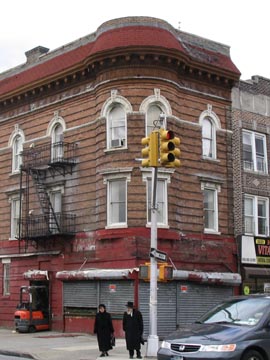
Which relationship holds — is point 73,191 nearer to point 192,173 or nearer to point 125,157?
point 125,157

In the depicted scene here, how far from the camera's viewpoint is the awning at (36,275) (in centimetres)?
2915

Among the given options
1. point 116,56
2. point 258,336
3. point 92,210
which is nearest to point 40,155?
point 92,210

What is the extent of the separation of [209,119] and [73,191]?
7133 millimetres

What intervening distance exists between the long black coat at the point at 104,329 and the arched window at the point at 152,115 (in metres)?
10.9

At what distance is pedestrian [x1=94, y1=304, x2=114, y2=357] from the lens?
17.9 m

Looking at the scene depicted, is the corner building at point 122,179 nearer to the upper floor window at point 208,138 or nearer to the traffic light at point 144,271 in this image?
the upper floor window at point 208,138

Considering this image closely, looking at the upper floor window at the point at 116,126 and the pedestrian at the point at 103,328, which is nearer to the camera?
the pedestrian at the point at 103,328

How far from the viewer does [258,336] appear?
1148 centimetres

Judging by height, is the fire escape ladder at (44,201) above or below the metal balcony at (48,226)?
above

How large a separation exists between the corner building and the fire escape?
0.07 metres

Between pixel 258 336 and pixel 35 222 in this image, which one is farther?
pixel 35 222

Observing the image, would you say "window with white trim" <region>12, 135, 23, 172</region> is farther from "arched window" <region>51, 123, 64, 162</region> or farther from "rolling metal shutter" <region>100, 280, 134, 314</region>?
"rolling metal shutter" <region>100, 280, 134, 314</region>

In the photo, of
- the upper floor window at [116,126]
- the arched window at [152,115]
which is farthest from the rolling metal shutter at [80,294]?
the arched window at [152,115]

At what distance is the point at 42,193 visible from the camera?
30328mm
